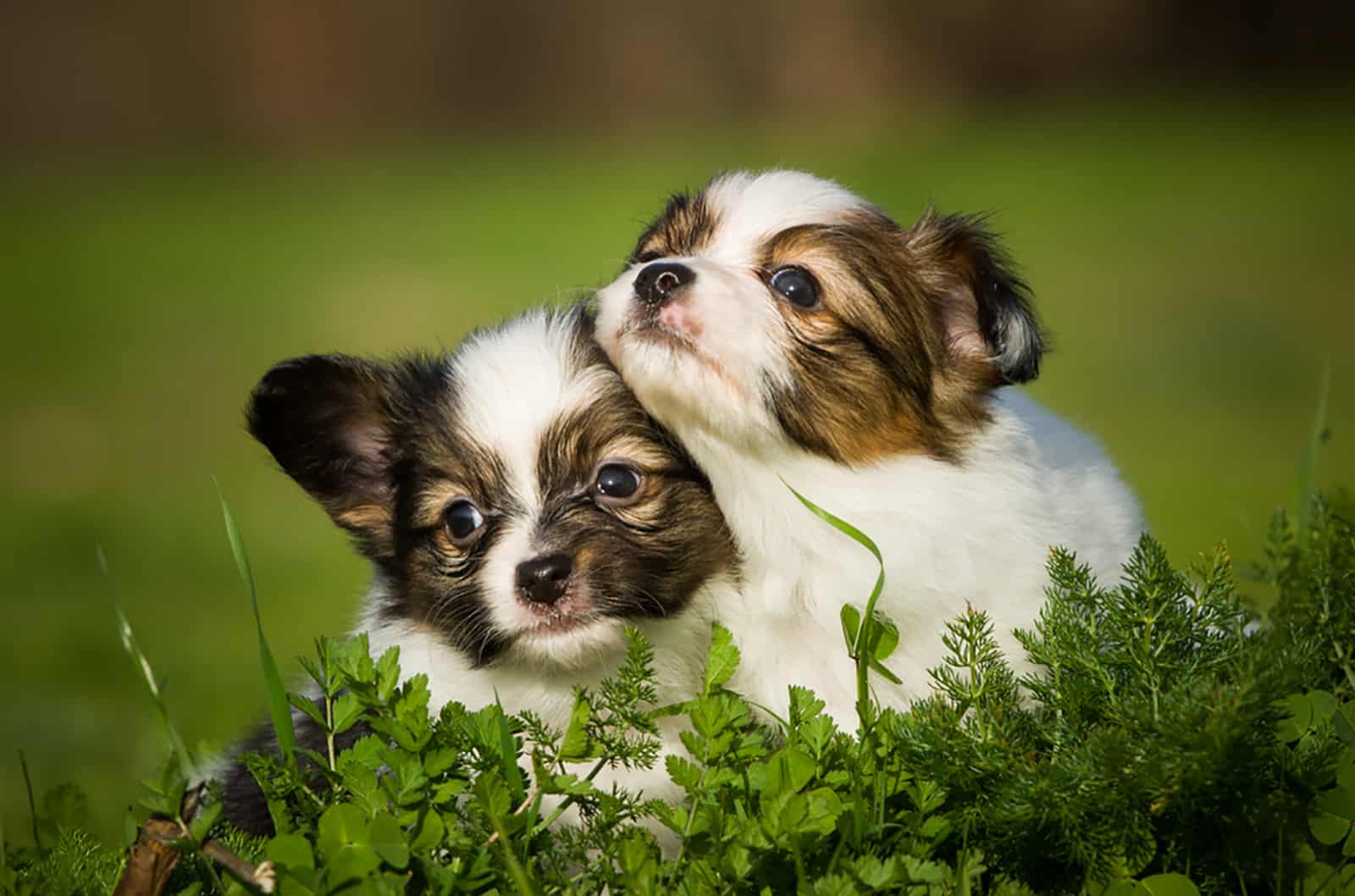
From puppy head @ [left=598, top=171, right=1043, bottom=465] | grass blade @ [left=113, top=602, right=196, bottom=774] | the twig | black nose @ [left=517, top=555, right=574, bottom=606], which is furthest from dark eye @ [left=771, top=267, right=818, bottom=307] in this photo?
the twig

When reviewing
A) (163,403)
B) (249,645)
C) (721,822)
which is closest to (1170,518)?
(249,645)

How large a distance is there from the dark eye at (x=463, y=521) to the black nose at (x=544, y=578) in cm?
28

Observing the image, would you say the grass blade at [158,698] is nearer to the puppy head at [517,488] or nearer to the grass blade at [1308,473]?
the puppy head at [517,488]

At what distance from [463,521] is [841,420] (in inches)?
32.5

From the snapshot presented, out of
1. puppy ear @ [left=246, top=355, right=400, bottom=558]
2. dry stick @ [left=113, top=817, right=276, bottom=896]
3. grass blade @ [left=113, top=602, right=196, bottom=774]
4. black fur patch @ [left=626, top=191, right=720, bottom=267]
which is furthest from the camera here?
puppy ear @ [left=246, top=355, right=400, bottom=558]

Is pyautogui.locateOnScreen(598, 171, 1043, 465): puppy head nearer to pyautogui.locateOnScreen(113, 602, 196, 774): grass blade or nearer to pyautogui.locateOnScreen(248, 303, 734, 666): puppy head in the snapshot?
pyautogui.locateOnScreen(248, 303, 734, 666): puppy head

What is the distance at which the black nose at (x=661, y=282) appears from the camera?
309 centimetres

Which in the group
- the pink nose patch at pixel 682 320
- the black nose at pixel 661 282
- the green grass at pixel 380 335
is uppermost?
the black nose at pixel 661 282

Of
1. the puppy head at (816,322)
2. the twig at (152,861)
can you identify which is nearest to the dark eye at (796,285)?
the puppy head at (816,322)

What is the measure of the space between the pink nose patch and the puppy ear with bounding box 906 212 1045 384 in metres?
0.69

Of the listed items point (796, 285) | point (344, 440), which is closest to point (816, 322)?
point (796, 285)

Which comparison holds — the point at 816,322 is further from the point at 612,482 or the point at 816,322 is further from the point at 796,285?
the point at 612,482

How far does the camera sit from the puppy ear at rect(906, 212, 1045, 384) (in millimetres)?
3307

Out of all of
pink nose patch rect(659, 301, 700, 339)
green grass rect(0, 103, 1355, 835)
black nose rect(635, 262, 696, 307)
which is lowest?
green grass rect(0, 103, 1355, 835)
